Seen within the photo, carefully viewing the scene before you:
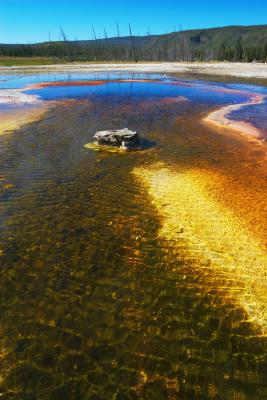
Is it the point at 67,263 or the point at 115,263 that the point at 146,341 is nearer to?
the point at 115,263

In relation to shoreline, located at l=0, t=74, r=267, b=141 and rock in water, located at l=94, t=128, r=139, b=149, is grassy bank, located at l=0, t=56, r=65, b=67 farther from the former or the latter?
rock in water, located at l=94, t=128, r=139, b=149

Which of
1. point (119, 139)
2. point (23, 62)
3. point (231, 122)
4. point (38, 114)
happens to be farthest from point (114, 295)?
point (23, 62)

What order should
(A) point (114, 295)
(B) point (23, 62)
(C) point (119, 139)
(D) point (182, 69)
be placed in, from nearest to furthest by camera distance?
(A) point (114, 295)
(C) point (119, 139)
(D) point (182, 69)
(B) point (23, 62)

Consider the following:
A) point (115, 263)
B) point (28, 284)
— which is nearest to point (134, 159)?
point (115, 263)

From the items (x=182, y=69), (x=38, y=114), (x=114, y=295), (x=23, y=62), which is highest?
(x=23, y=62)

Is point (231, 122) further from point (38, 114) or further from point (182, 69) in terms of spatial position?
point (182, 69)

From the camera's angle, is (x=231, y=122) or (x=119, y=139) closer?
(x=119, y=139)

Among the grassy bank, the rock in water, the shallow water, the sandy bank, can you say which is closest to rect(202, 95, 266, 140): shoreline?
the shallow water
